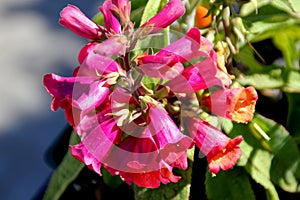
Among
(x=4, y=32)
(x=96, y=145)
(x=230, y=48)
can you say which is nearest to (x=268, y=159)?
(x=230, y=48)

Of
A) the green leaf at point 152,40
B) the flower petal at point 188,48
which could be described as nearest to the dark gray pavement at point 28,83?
the green leaf at point 152,40

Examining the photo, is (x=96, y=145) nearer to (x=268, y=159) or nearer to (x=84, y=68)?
(x=84, y=68)

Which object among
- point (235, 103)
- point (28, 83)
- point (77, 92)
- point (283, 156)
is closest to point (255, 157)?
point (283, 156)

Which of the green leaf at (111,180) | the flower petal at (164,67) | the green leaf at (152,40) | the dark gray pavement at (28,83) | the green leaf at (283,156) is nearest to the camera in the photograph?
the flower petal at (164,67)

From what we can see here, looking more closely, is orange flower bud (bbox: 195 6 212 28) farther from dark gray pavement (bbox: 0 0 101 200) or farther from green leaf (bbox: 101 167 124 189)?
dark gray pavement (bbox: 0 0 101 200)

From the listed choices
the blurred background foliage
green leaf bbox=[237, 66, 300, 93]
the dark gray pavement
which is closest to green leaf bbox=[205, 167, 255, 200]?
the blurred background foliage

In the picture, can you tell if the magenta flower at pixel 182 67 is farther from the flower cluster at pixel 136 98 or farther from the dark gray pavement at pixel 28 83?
the dark gray pavement at pixel 28 83
